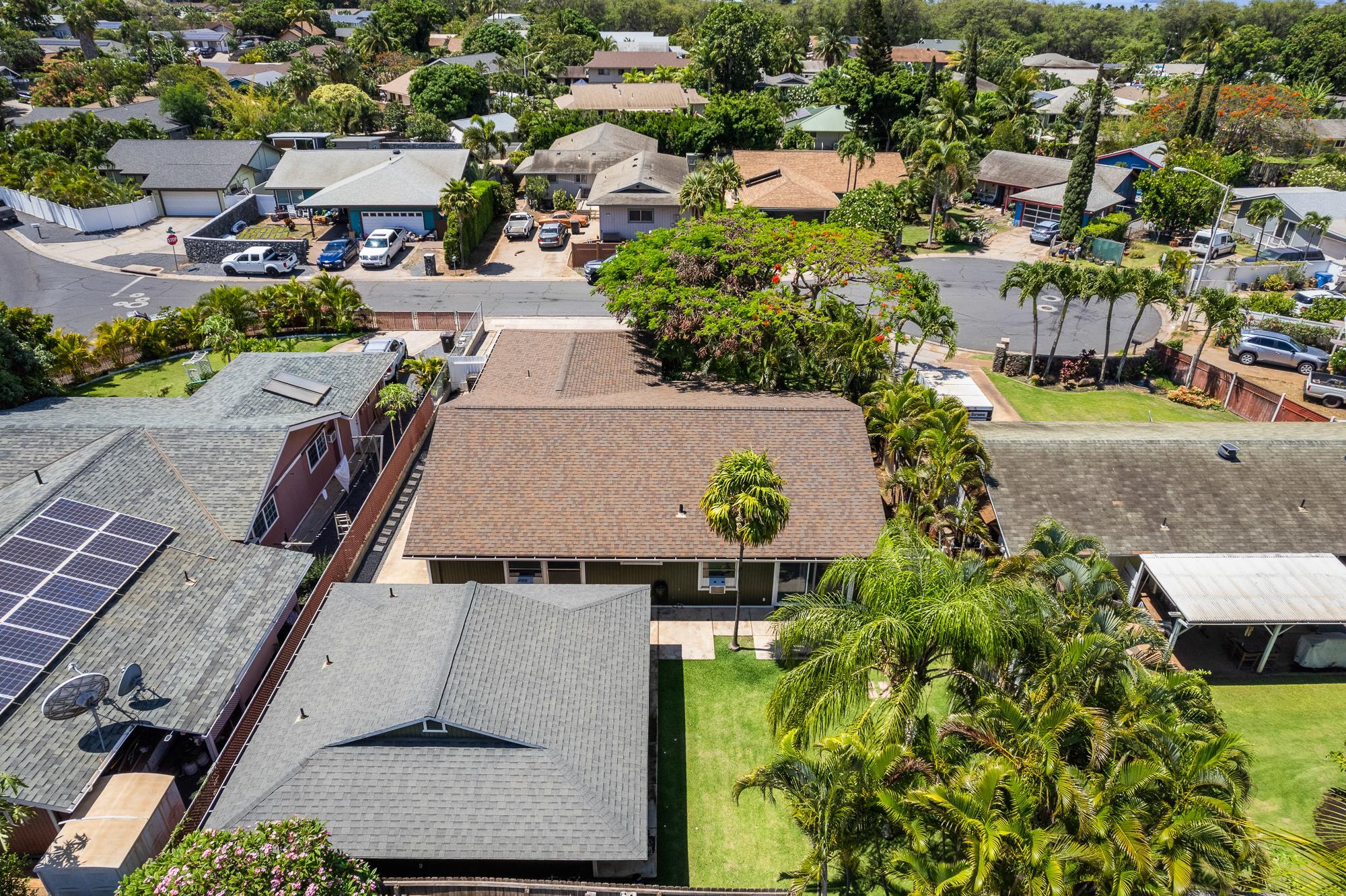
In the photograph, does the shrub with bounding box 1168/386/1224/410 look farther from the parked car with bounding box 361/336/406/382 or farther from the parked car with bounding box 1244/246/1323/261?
the parked car with bounding box 361/336/406/382

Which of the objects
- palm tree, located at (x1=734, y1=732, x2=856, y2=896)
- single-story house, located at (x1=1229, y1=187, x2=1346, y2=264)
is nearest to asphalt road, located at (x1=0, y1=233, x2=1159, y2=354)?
single-story house, located at (x1=1229, y1=187, x2=1346, y2=264)

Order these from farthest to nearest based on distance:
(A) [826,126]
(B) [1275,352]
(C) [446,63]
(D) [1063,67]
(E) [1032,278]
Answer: (D) [1063,67]
(C) [446,63]
(A) [826,126]
(B) [1275,352]
(E) [1032,278]

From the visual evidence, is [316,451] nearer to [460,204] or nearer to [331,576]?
[331,576]

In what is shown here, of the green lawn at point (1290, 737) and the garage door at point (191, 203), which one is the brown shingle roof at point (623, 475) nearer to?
the green lawn at point (1290, 737)

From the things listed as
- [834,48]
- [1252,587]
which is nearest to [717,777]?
[1252,587]

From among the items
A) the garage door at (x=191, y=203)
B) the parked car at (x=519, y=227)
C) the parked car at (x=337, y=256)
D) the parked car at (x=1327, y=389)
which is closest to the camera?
the parked car at (x=1327, y=389)

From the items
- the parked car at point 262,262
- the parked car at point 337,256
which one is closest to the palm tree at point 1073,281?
the parked car at point 337,256
